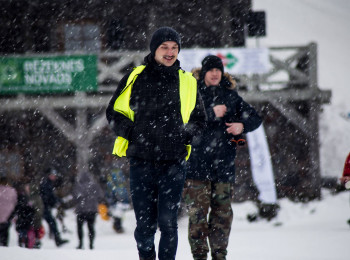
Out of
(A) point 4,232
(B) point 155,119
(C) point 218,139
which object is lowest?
(A) point 4,232

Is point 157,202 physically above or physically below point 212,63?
below

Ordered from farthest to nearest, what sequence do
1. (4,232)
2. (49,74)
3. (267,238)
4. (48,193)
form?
(49,74) → (48,193) → (4,232) → (267,238)

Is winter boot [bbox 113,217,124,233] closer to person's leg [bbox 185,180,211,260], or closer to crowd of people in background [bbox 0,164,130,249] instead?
crowd of people in background [bbox 0,164,130,249]

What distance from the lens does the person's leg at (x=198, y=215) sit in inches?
146

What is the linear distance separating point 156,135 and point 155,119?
107 mm

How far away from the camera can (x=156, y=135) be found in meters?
3.02

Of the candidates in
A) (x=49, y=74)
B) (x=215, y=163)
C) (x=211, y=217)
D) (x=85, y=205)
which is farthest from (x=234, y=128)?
(x=49, y=74)

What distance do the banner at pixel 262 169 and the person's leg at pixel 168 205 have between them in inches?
272

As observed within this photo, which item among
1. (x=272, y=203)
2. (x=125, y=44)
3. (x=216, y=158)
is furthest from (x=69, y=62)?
(x=216, y=158)

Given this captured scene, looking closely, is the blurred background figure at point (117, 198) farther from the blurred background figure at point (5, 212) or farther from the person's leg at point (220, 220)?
the person's leg at point (220, 220)

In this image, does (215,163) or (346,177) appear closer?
(346,177)

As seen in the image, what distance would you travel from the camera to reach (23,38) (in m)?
14.3

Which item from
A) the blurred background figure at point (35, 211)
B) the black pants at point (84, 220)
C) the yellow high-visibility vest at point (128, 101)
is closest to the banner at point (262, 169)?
the black pants at point (84, 220)

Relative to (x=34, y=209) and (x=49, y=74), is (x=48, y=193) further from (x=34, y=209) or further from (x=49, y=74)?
(x=49, y=74)
